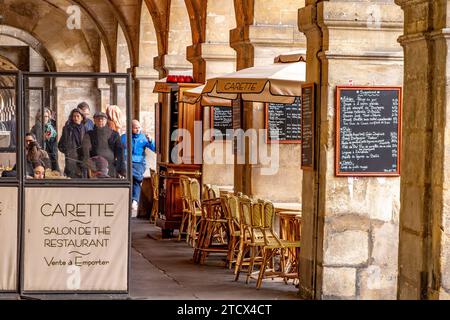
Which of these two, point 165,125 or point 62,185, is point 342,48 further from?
point 165,125

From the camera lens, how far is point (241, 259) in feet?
40.5

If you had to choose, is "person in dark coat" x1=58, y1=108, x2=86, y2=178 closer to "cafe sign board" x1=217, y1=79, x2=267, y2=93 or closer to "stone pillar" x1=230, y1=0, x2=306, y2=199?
"cafe sign board" x1=217, y1=79, x2=267, y2=93

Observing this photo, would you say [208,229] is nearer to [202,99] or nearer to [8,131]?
[202,99]

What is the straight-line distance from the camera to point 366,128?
1079 cm

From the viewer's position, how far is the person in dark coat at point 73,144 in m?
10.2

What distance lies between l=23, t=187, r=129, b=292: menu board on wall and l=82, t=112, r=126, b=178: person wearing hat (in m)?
0.22

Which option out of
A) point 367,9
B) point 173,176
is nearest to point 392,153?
point 367,9

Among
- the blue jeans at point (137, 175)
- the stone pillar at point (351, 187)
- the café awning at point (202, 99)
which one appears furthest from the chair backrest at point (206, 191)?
the stone pillar at point (351, 187)

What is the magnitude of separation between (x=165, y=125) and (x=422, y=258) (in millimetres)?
10021

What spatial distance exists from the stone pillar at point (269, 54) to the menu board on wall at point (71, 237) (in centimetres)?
410

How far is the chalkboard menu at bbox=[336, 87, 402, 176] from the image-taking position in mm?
10742

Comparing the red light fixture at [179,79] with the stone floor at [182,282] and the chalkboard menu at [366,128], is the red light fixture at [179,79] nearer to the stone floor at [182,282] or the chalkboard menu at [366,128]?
the stone floor at [182,282]

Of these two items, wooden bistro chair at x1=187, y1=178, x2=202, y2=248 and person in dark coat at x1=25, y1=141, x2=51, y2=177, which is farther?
wooden bistro chair at x1=187, y1=178, x2=202, y2=248

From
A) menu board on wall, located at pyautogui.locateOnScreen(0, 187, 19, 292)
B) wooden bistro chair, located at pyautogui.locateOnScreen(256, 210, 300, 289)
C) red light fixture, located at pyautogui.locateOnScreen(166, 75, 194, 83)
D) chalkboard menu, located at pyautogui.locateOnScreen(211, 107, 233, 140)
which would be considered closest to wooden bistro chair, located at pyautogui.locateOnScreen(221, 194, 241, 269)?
wooden bistro chair, located at pyautogui.locateOnScreen(256, 210, 300, 289)
